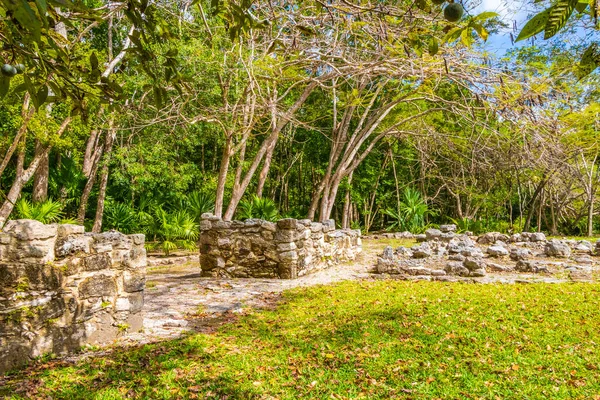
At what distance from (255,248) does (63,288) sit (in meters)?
4.11

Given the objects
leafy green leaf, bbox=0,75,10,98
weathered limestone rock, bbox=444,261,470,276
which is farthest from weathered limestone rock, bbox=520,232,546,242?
leafy green leaf, bbox=0,75,10,98

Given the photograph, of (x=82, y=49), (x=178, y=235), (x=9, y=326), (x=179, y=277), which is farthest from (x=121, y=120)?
(x=9, y=326)

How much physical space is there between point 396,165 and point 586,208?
30.0 feet

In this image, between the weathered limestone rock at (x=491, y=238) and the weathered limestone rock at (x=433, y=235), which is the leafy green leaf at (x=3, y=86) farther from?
the weathered limestone rock at (x=491, y=238)

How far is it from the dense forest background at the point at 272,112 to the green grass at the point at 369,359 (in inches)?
75.2

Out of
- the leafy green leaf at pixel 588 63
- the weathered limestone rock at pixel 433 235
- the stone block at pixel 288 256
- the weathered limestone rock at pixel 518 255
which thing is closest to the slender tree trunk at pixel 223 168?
the stone block at pixel 288 256

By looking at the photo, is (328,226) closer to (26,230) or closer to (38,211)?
(26,230)

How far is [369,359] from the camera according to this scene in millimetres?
3387

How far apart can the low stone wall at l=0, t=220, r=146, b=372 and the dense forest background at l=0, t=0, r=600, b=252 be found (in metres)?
1.15

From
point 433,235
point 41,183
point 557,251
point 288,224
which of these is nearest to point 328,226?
point 288,224

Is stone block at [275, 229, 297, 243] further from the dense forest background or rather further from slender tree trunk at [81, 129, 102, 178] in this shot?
slender tree trunk at [81, 129, 102, 178]

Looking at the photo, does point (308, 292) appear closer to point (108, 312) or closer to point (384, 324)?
point (384, 324)

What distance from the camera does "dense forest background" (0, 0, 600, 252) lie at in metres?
2.28

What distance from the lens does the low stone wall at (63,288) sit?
3.13 meters
